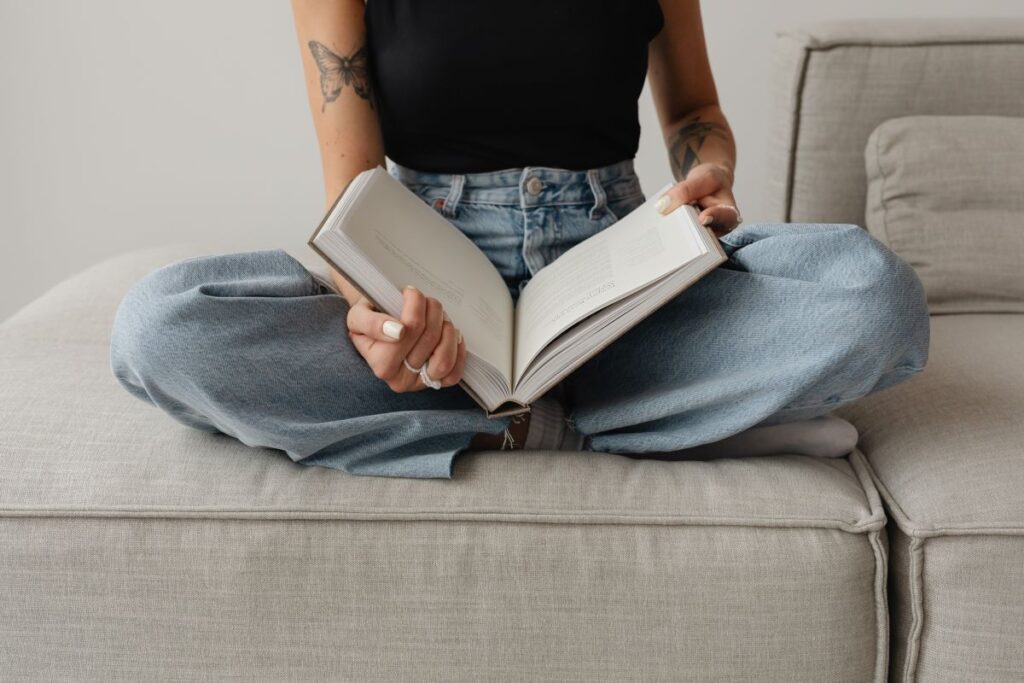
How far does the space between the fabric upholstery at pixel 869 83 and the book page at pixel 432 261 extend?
0.66 m

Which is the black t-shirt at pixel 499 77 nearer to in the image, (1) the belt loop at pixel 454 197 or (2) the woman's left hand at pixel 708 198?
(1) the belt loop at pixel 454 197

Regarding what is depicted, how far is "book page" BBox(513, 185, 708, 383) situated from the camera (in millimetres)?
836

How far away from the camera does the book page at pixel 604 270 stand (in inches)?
32.9

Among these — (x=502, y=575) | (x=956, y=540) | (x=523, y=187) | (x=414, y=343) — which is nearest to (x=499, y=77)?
(x=523, y=187)

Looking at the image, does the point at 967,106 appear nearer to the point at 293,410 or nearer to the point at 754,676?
the point at 754,676

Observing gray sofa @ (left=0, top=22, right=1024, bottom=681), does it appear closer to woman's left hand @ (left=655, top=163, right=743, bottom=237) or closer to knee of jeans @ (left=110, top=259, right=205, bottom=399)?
knee of jeans @ (left=110, top=259, right=205, bottom=399)

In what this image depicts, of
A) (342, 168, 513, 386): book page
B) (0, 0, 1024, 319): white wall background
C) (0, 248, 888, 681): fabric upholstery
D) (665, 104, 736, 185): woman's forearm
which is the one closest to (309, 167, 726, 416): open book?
(342, 168, 513, 386): book page

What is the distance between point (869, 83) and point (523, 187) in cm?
64

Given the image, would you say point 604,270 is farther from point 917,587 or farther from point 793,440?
point 917,587

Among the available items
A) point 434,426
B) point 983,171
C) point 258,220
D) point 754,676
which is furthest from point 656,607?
point 258,220

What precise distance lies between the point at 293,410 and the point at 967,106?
3.51ft

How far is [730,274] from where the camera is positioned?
931mm

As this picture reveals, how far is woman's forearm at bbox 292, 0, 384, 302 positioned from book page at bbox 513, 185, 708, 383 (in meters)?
0.24

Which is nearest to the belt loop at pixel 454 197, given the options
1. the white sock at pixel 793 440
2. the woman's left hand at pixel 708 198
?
the woman's left hand at pixel 708 198
